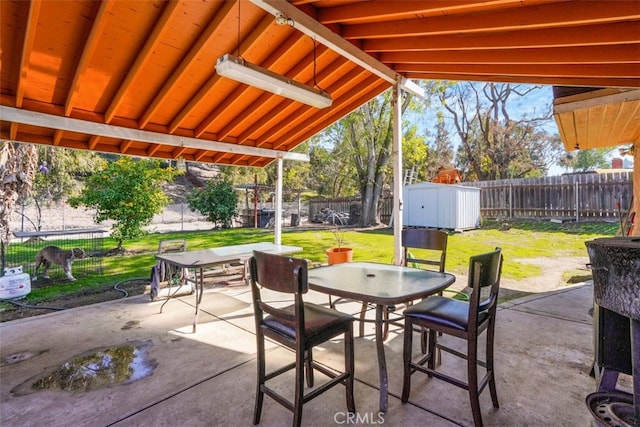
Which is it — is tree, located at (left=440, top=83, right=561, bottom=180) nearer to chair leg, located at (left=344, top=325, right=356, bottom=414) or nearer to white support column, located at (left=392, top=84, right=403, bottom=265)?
white support column, located at (left=392, top=84, right=403, bottom=265)

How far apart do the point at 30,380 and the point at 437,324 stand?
314cm

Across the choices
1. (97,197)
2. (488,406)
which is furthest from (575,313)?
(97,197)

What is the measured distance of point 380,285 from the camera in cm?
226

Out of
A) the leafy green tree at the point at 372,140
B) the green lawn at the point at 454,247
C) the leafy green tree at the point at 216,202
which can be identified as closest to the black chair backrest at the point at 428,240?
the green lawn at the point at 454,247

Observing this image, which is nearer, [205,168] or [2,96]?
[2,96]

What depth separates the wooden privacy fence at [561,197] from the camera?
31.9 feet

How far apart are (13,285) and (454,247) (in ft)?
28.0

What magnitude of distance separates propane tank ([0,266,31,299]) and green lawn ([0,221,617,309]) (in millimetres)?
121

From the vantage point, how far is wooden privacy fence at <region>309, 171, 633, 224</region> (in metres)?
9.72

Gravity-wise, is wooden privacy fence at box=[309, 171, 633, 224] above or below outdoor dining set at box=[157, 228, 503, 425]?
above

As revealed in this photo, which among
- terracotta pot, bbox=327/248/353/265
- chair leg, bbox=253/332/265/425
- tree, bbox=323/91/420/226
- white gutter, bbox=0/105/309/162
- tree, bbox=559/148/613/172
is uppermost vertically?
tree, bbox=559/148/613/172

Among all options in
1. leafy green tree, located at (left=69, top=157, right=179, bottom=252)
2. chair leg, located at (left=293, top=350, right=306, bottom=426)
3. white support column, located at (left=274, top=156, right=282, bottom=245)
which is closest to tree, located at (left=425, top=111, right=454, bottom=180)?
white support column, located at (left=274, top=156, right=282, bottom=245)

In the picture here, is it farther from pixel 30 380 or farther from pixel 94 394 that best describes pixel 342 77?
pixel 30 380

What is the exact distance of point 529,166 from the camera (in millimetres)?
19375
